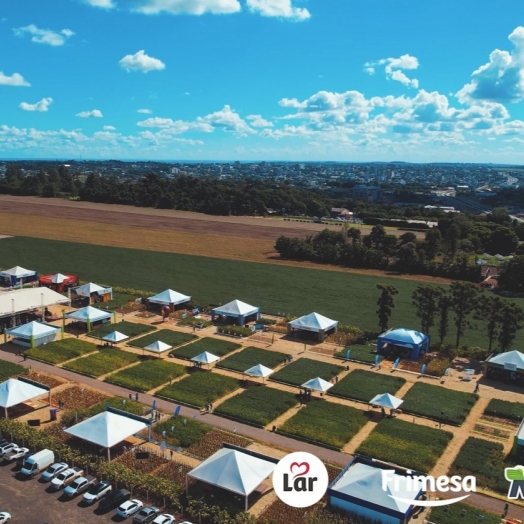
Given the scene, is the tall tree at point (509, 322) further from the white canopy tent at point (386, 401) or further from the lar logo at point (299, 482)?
the lar logo at point (299, 482)

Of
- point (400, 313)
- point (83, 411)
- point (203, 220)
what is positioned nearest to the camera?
point (83, 411)

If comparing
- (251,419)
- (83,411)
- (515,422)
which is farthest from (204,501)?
(515,422)

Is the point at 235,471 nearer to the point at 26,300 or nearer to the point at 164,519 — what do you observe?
the point at 164,519

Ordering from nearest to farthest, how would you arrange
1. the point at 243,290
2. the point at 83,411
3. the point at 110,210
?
1. the point at 83,411
2. the point at 243,290
3. the point at 110,210

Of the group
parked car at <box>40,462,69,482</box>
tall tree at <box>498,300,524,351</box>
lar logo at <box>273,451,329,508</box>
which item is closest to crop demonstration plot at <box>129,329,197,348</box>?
parked car at <box>40,462,69,482</box>

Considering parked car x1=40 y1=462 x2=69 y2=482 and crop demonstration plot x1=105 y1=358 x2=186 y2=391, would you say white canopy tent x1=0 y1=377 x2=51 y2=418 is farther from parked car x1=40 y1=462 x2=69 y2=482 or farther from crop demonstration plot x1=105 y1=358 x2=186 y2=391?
parked car x1=40 y1=462 x2=69 y2=482

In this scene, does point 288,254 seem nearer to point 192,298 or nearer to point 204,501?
point 192,298
